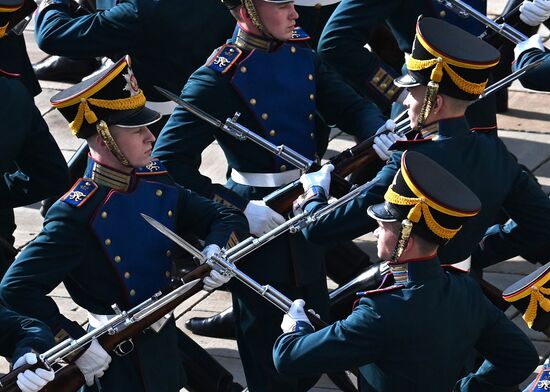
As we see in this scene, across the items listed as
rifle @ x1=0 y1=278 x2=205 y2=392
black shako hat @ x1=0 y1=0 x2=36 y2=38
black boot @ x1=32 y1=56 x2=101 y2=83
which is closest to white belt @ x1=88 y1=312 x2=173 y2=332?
rifle @ x1=0 y1=278 x2=205 y2=392

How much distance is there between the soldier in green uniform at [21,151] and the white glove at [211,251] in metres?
1.31

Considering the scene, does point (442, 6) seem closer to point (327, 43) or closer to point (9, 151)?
point (327, 43)

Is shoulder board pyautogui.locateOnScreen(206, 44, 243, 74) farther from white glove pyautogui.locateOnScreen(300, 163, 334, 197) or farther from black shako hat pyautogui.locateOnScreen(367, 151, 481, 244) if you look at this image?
black shako hat pyautogui.locateOnScreen(367, 151, 481, 244)

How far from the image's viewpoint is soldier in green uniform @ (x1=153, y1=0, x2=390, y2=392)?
26.7ft

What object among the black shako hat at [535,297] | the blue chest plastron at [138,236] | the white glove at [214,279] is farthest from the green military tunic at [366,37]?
the black shako hat at [535,297]

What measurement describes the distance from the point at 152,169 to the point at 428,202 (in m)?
1.60

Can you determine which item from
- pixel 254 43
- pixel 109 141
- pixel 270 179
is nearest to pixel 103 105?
pixel 109 141

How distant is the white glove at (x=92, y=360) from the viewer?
23.1 ft

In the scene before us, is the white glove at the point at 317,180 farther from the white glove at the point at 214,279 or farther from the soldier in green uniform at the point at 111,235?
the white glove at the point at 214,279

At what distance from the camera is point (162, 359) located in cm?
745

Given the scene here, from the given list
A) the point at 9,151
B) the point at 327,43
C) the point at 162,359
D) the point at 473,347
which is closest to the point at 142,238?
the point at 162,359

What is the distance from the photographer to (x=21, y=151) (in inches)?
324

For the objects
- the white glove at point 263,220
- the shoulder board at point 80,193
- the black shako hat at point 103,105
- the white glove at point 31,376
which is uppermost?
the black shako hat at point 103,105

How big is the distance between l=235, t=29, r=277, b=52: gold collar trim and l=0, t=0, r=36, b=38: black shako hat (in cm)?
126
